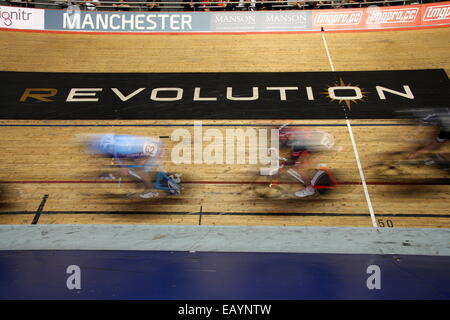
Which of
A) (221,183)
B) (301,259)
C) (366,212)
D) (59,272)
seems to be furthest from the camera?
(221,183)

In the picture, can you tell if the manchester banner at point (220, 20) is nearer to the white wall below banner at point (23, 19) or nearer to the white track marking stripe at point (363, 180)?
the white wall below banner at point (23, 19)

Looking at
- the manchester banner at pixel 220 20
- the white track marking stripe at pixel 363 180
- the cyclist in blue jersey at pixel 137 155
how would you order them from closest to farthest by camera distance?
the white track marking stripe at pixel 363 180 < the cyclist in blue jersey at pixel 137 155 < the manchester banner at pixel 220 20

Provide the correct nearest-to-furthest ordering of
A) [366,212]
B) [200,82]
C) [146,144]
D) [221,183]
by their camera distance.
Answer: [366,212] < [221,183] < [146,144] < [200,82]

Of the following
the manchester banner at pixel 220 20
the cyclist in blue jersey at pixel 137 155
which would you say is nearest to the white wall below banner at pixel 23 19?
the manchester banner at pixel 220 20

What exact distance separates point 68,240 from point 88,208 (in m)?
1.28

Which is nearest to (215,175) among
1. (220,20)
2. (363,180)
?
(363,180)

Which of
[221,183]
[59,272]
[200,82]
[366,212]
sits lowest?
[59,272]

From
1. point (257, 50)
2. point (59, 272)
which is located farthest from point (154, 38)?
point (59, 272)

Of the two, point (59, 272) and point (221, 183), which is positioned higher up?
point (221, 183)

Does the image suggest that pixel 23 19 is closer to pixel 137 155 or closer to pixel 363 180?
pixel 137 155

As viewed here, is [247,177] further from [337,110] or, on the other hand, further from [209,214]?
[337,110]

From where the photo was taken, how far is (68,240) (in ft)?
17.4

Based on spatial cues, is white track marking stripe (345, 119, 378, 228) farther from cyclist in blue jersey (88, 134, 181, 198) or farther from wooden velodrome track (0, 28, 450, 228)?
cyclist in blue jersey (88, 134, 181, 198)

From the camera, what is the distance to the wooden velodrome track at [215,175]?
6336 millimetres
